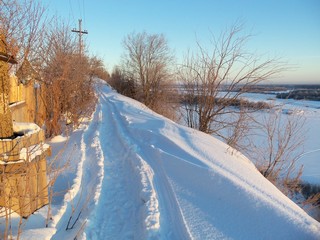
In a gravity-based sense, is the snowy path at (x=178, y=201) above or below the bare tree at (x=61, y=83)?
below

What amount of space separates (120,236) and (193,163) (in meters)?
2.37

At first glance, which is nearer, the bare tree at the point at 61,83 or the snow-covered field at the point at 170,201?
the snow-covered field at the point at 170,201

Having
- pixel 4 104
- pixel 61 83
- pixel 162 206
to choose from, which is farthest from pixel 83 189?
pixel 61 83

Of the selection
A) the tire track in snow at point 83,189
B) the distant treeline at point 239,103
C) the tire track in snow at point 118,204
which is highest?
the distant treeline at point 239,103

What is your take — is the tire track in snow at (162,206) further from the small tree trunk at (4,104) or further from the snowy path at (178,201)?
the small tree trunk at (4,104)

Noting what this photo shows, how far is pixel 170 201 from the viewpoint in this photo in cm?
441

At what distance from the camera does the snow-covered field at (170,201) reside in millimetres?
3531

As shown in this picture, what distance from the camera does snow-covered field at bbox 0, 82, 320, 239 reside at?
11.6 feet

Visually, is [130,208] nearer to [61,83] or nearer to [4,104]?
[4,104]

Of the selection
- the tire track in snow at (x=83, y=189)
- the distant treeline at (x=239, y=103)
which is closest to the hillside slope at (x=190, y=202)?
the tire track in snow at (x=83, y=189)

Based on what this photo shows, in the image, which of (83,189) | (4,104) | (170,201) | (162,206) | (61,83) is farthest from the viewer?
(61,83)

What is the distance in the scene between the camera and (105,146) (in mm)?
8477

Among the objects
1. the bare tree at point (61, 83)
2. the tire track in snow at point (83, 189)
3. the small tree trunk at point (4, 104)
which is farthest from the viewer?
the bare tree at point (61, 83)

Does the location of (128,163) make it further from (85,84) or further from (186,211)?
(85,84)
